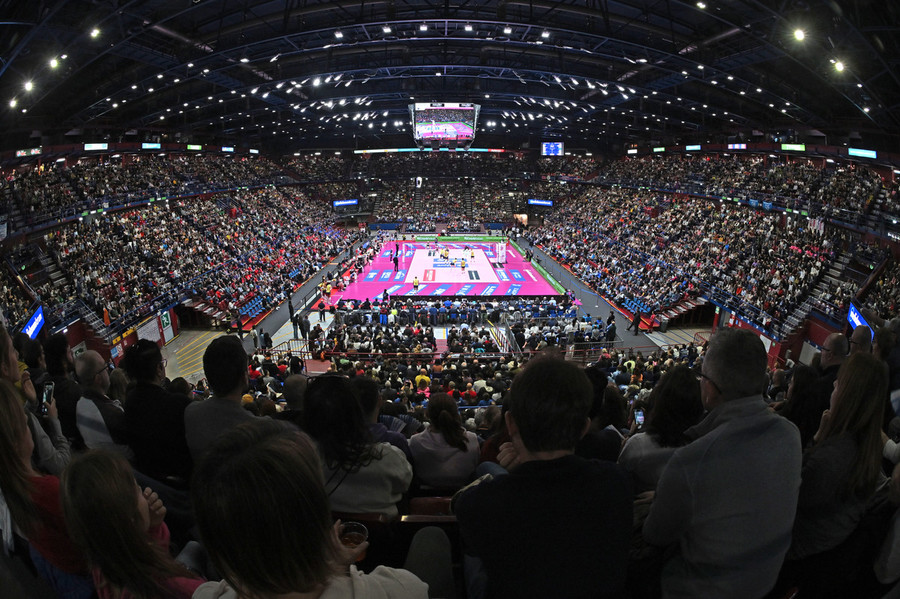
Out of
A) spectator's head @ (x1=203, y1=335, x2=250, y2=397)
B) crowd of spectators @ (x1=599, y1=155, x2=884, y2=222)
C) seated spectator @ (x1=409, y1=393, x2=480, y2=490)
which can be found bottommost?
seated spectator @ (x1=409, y1=393, x2=480, y2=490)

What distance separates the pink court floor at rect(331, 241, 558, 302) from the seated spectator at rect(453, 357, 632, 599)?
30.6 m

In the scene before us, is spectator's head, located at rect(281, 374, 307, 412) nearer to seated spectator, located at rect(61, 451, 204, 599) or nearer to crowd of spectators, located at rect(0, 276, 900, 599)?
crowd of spectators, located at rect(0, 276, 900, 599)

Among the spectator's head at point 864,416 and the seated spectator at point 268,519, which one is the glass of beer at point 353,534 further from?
the spectator's head at point 864,416

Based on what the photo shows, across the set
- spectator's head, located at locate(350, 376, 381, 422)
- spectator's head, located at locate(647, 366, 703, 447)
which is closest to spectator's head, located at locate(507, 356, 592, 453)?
spectator's head, located at locate(647, 366, 703, 447)

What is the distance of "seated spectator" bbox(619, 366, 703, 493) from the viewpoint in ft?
10.4

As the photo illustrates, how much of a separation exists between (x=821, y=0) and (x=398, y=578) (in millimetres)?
19250

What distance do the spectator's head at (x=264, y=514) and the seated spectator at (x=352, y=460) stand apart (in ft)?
5.22

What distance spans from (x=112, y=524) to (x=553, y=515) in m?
1.74

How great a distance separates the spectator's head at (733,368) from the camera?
262 centimetres

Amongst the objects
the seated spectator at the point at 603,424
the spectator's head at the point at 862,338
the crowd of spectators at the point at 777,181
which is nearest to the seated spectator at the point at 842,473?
the seated spectator at the point at 603,424

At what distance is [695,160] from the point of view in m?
42.8

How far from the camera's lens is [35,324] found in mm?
16281

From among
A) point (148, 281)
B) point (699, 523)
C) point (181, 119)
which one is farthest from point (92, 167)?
point (699, 523)

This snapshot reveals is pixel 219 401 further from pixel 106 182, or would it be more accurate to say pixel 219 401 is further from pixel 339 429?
pixel 106 182
